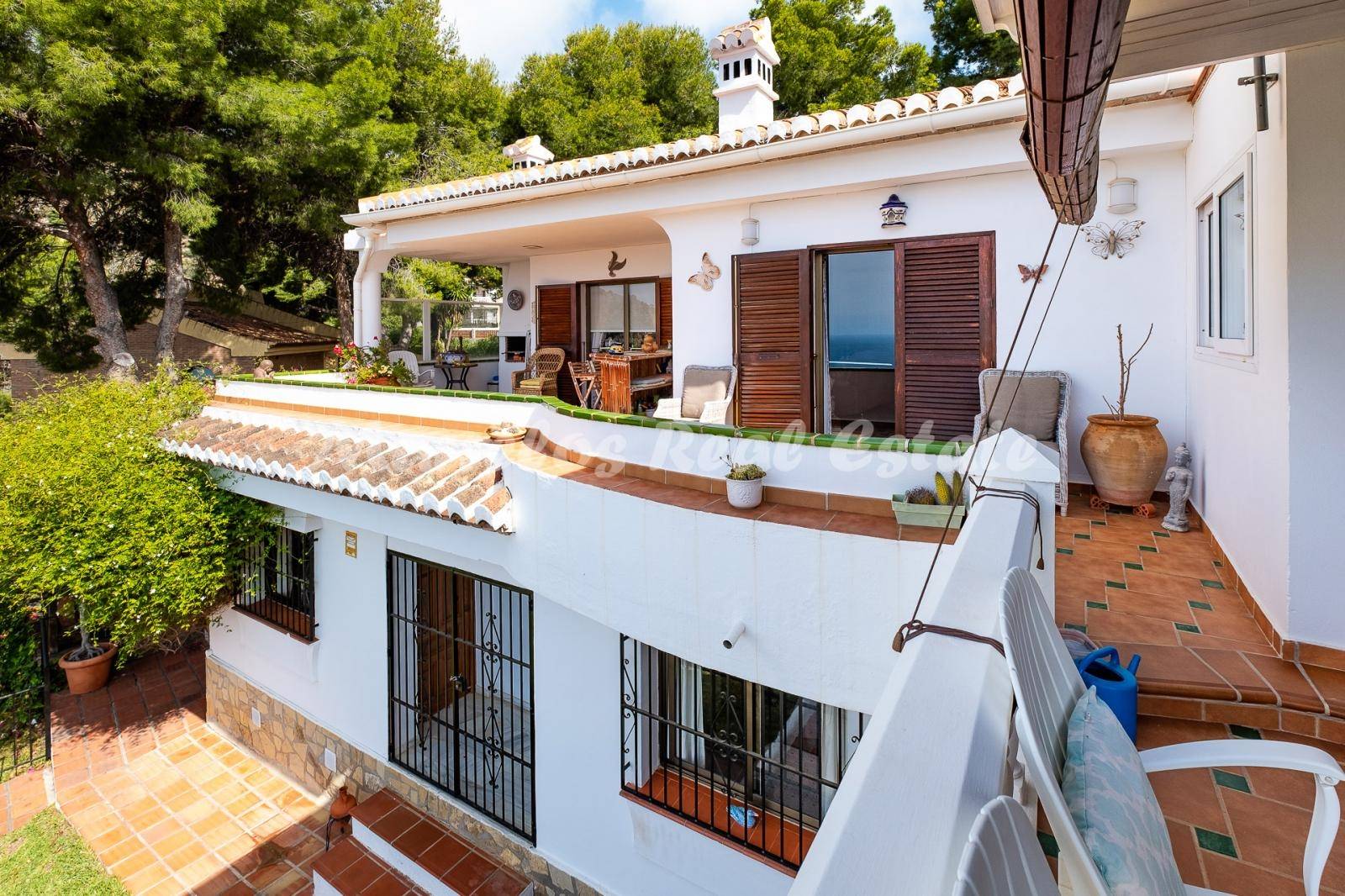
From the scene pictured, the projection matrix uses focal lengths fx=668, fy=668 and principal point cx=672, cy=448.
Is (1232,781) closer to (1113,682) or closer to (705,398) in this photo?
(1113,682)

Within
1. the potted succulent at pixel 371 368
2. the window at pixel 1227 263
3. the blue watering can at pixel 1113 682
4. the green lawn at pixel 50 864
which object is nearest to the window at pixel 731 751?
the blue watering can at pixel 1113 682

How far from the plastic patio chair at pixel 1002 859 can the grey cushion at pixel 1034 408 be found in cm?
567

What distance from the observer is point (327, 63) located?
1438 centimetres

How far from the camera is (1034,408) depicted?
6.15 metres

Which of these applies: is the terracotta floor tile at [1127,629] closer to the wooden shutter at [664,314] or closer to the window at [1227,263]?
the window at [1227,263]

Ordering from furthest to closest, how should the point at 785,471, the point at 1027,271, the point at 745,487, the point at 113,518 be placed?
1. the point at 113,518
2. the point at 1027,271
3. the point at 785,471
4. the point at 745,487

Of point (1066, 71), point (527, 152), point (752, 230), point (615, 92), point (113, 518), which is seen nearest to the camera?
point (1066, 71)

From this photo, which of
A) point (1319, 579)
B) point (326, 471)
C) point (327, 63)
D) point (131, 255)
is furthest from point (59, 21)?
point (1319, 579)

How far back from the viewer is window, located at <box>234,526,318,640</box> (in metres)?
9.86

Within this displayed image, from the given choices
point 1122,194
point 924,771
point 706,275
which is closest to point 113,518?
point 706,275

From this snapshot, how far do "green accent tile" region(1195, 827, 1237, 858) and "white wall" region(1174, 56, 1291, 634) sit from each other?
1.58m

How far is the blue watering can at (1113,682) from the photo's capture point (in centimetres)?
274

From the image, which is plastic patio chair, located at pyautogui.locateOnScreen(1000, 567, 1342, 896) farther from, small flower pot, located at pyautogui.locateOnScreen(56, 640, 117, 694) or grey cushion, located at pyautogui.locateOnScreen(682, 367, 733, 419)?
small flower pot, located at pyautogui.locateOnScreen(56, 640, 117, 694)

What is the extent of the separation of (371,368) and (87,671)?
839cm
